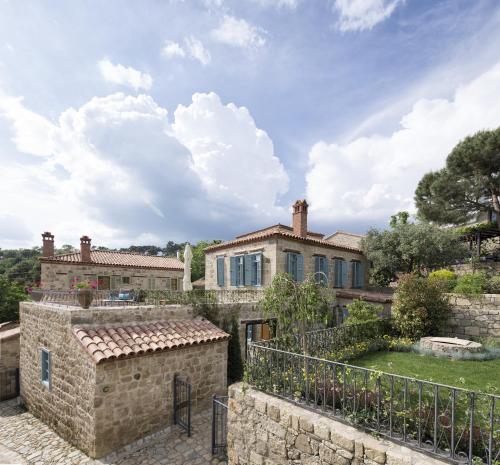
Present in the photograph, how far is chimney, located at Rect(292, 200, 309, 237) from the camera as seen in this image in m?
16.9

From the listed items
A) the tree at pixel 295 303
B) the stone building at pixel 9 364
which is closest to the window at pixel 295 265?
the tree at pixel 295 303

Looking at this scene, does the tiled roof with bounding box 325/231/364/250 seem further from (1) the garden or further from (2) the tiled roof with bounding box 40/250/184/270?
(2) the tiled roof with bounding box 40/250/184/270

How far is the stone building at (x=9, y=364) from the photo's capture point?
37.3ft

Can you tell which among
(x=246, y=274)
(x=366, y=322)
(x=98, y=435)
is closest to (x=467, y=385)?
(x=366, y=322)

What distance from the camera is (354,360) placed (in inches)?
362

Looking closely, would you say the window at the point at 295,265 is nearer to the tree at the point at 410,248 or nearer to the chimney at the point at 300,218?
the chimney at the point at 300,218

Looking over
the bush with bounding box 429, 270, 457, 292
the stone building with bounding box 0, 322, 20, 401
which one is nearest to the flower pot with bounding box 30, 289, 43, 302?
the stone building with bounding box 0, 322, 20, 401

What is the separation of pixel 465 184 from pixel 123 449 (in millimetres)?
24349

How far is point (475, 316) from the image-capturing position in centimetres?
1195

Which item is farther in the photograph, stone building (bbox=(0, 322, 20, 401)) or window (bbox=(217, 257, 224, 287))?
window (bbox=(217, 257, 224, 287))

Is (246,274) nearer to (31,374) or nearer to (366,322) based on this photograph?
(366,322)

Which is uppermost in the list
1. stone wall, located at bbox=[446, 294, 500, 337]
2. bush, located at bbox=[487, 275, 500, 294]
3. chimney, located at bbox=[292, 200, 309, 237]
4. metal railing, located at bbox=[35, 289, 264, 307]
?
chimney, located at bbox=[292, 200, 309, 237]

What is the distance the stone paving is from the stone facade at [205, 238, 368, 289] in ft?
25.7

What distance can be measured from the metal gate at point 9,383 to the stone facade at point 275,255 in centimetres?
1085
